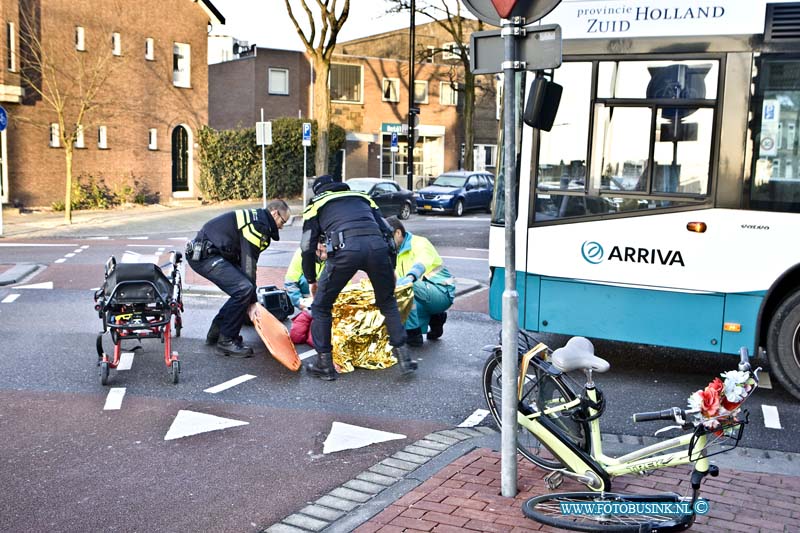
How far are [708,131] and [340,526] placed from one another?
4.70 m

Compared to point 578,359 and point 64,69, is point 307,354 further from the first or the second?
point 64,69

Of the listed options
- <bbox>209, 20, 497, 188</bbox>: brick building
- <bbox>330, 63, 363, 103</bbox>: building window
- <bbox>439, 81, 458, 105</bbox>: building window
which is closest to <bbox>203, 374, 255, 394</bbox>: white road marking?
<bbox>209, 20, 497, 188</bbox>: brick building

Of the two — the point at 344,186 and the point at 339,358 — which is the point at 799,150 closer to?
the point at 344,186

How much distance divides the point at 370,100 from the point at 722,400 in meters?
44.1

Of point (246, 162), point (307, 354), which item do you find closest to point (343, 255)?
point (307, 354)

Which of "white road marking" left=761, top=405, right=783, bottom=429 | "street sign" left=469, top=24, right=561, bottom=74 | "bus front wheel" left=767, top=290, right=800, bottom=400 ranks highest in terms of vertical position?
"street sign" left=469, top=24, right=561, bottom=74

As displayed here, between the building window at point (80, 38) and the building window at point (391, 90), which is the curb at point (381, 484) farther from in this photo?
the building window at point (391, 90)

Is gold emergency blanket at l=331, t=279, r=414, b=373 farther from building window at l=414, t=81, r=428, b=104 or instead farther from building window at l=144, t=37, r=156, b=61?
building window at l=414, t=81, r=428, b=104

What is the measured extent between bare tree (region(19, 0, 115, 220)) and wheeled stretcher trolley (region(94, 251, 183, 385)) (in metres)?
19.6

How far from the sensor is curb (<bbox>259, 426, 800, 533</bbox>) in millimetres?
4742

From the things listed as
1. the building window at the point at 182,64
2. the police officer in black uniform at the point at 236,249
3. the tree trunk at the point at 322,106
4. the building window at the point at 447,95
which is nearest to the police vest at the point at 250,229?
the police officer in black uniform at the point at 236,249

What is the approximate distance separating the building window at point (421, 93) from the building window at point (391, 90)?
1.26m

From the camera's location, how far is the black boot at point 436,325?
9609 millimetres

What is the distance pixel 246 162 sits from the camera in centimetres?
3538
